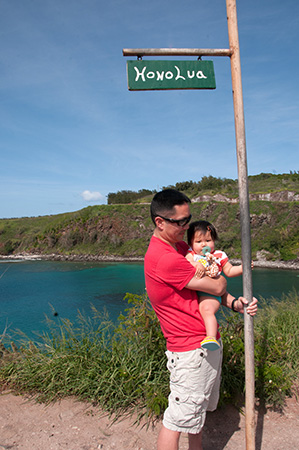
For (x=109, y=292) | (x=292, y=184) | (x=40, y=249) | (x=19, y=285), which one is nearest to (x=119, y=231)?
(x=40, y=249)

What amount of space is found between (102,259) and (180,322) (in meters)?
45.9

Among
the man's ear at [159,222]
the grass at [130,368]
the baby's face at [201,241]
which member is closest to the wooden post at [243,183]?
the baby's face at [201,241]

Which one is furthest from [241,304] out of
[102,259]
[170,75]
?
[102,259]

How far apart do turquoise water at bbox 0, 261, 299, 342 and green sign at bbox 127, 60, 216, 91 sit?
13.6 meters

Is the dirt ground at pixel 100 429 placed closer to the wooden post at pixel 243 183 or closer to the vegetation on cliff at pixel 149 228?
the wooden post at pixel 243 183

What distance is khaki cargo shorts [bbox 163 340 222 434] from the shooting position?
1913mm

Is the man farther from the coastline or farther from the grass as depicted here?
the coastline

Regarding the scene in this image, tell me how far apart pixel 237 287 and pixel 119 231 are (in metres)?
28.4

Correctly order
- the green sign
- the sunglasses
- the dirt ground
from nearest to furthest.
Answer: the sunglasses
the green sign
the dirt ground

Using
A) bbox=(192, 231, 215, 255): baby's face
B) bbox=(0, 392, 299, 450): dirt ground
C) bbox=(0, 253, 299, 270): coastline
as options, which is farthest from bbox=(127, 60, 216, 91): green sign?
bbox=(0, 253, 299, 270): coastline

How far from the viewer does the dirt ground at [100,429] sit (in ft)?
7.99

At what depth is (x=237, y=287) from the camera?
24500 millimetres

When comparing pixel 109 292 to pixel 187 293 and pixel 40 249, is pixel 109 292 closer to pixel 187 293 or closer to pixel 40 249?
pixel 187 293

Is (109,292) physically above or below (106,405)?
below
